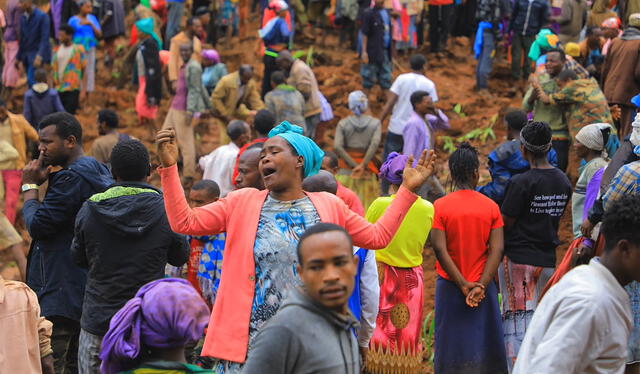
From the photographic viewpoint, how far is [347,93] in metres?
15.5

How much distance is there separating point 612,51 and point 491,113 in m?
3.86

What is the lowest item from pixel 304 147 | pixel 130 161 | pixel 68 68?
pixel 68 68

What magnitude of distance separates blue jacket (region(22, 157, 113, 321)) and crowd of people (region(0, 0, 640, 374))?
0.5 inches

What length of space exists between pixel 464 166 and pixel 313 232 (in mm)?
3019

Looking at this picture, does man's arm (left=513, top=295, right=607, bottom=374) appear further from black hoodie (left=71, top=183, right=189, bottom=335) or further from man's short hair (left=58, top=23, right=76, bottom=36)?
man's short hair (left=58, top=23, right=76, bottom=36)

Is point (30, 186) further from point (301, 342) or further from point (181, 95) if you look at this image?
point (181, 95)

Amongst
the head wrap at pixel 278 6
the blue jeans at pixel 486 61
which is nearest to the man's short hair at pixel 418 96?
the head wrap at pixel 278 6

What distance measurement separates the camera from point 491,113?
47.6 feet

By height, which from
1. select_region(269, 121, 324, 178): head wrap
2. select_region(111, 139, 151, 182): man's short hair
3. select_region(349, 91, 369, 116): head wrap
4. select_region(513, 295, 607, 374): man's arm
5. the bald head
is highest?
select_region(269, 121, 324, 178): head wrap

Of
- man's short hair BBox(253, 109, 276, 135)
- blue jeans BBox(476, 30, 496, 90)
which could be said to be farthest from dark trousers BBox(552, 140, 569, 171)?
blue jeans BBox(476, 30, 496, 90)

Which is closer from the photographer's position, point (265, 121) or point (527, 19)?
point (265, 121)

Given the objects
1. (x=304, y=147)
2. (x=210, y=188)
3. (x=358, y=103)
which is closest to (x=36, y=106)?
(x=358, y=103)

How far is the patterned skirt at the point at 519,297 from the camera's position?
21.4ft

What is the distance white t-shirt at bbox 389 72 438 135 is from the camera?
37.2 ft
